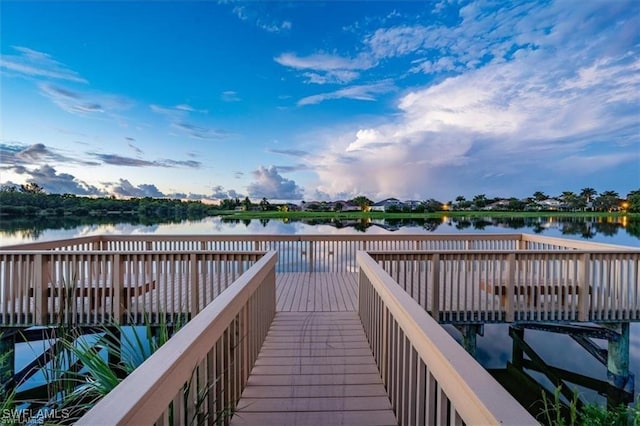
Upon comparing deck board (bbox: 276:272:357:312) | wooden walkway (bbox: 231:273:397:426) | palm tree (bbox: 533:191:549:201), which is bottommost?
deck board (bbox: 276:272:357:312)

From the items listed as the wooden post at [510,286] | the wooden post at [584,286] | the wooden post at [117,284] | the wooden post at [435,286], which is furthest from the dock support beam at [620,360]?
the wooden post at [117,284]

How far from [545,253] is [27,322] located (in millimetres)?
7611

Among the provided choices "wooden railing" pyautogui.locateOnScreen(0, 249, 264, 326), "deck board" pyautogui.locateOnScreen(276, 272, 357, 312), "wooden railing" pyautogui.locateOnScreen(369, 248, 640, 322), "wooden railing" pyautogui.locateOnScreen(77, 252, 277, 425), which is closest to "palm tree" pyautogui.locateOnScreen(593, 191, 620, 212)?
"wooden railing" pyautogui.locateOnScreen(369, 248, 640, 322)

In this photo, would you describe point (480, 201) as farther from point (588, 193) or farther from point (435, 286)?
point (435, 286)

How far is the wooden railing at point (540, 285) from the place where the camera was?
4332mm

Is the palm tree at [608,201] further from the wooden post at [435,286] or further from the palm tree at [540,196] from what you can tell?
the wooden post at [435,286]

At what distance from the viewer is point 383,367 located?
238cm

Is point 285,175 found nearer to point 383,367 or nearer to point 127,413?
point 383,367

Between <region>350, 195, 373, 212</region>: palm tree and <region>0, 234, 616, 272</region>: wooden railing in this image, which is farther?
<region>350, 195, 373, 212</region>: palm tree

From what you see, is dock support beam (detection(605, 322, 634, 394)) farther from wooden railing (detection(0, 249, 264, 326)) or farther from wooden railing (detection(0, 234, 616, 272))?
wooden railing (detection(0, 249, 264, 326))

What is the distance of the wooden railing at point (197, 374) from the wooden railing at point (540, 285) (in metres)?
2.60

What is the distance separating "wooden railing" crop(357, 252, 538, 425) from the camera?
0.79m

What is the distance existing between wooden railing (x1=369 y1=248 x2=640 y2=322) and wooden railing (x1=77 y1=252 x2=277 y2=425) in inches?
102

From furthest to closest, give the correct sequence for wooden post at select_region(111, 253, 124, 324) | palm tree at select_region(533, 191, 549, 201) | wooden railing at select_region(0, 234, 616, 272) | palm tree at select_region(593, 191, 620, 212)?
palm tree at select_region(533, 191, 549, 201), palm tree at select_region(593, 191, 620, 212), wooden railing at select_region(0, 234, 616, 272), wooden post at select_region(111, 253, 124, 324)
